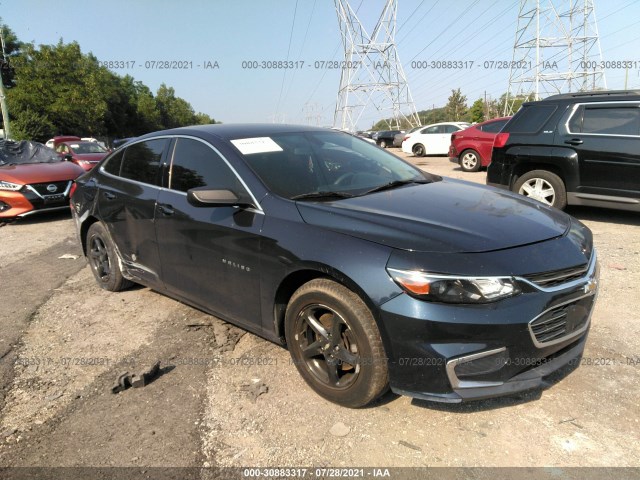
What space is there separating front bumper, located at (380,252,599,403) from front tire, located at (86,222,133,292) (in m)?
3.20

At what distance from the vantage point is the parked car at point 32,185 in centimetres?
848

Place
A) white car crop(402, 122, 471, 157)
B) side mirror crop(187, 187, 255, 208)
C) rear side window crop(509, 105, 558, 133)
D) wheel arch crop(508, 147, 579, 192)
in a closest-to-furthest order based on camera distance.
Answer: side mirror crop(187, 187, 255, 208) → wheel arch crop(508, 147, 579, 192) → rear side window crop(509, 105, 558, 133) → white car crop(402, 122, 471, 157)

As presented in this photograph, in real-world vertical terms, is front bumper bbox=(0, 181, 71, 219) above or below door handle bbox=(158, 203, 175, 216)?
below

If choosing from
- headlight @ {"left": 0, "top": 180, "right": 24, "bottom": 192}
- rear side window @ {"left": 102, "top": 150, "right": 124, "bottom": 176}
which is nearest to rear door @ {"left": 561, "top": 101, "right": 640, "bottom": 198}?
rear side window @ {"left": 102, "top": 150, "right": 124, "bottom": 176}

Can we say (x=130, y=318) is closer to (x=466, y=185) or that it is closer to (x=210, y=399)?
(x=210, y=399)

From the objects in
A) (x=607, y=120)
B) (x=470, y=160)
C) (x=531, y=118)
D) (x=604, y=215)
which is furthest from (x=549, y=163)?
(x=470, y=160)

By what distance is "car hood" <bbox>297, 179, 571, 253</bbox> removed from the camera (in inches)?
98.2

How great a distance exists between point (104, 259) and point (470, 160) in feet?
37.2

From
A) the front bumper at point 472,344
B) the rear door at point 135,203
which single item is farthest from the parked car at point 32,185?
the front bumper at point 472,344

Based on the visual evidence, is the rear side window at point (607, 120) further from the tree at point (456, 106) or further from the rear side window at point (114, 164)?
the tree at point (456, 106)

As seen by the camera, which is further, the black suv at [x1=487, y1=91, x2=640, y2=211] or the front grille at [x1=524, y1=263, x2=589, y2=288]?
the black suv at [x1=487, y1=91, x2=640, y2=211]

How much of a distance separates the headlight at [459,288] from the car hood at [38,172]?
8524 mm

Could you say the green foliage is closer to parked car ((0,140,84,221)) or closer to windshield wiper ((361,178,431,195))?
parked car ((0,140,84,221))

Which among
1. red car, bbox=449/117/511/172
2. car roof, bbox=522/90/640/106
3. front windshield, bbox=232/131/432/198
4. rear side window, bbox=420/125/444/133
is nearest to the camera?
front windshield, bbox=232/131/432/198
